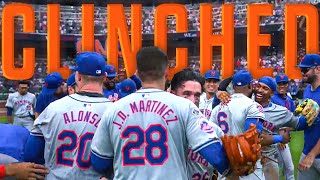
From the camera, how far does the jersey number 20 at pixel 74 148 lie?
372 centimetres

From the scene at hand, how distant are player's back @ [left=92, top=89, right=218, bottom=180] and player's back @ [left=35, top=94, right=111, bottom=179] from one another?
21.7 inches

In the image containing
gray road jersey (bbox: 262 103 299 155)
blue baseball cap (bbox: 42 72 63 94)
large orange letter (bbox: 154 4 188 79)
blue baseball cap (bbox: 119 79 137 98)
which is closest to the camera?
gray road jersey (bbox: 262 103 299 155)

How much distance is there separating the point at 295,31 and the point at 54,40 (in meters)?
13.0

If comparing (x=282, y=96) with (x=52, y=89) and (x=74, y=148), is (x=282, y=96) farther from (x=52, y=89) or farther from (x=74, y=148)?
(x=74, y=148)

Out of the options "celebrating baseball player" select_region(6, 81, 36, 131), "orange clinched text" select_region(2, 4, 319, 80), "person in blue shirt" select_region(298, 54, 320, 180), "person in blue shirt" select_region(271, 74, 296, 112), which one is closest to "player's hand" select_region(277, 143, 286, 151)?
"person in blue shirt" select_region(298, 54, 320, 180)

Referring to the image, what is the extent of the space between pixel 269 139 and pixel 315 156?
44.9 inches

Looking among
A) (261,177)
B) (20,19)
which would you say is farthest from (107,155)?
(20,19)

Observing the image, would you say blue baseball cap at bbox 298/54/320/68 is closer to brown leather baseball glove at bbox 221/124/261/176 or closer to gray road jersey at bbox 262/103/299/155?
gray road jersey at bbox 262/103/299/155

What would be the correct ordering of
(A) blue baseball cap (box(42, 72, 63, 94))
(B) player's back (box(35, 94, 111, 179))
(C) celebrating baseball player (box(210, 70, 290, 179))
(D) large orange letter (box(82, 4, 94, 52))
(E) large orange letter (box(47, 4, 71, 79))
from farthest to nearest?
(D) large orange letter (box(82, 4, 94, 52)) → (E) large orange letter (box(47, 4, 71, 79)) → (A) blue baseball cap (box(42, 72, 63, 94)) → (C) celebrating baseball player (box(210, 70, 290, 179)) → (B) player's back (box(35, 94, 111, 179))

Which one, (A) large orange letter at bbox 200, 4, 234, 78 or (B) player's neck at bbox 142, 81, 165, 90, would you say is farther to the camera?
(A) large orange letter at bbox 200, 4, 234, 78

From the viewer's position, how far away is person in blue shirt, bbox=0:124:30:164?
336 cm

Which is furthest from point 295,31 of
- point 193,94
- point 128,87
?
point 193,94

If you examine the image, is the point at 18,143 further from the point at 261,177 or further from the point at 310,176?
the point at 310,176

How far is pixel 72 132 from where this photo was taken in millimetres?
3721
